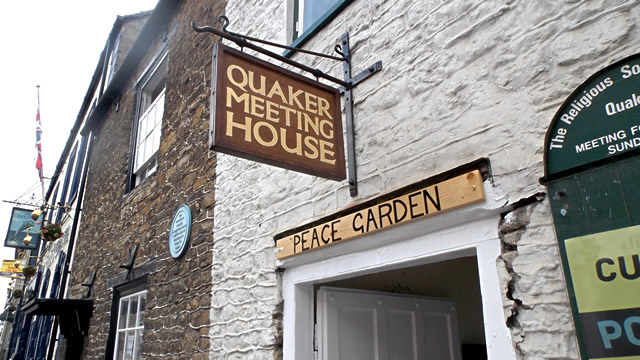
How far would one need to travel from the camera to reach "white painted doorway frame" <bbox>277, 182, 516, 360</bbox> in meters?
2.07

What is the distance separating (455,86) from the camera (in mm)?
2492

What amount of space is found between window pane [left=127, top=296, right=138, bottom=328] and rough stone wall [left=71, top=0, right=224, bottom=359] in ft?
1.79

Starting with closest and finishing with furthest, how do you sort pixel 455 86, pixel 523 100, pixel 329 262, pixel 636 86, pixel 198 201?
pixel 636 86
pixel 523 100
pixel 455 86
pixel 329 262
pixel 198 201

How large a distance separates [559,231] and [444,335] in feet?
7.97

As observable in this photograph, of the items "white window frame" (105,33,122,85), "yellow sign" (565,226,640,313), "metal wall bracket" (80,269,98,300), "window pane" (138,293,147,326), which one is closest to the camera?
"yellow sign" (565,226,640,313)

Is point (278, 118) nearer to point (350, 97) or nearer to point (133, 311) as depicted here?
point (350, 97)

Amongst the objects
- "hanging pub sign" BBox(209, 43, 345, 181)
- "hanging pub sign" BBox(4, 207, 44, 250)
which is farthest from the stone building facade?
"hanging pub sign" BBox(4, 207, 44, 250)

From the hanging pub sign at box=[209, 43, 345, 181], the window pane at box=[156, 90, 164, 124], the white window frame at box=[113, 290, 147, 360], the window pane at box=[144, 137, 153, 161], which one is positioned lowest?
the white window frame at box=[113, 290, 147, 360]

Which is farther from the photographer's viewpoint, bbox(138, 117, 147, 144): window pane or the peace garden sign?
bbox(138, 117, 147, 144): window pane

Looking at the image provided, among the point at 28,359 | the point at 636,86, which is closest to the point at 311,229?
the point at 636,86

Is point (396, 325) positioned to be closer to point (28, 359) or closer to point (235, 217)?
point (235, 217)

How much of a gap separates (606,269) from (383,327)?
2.13 metres

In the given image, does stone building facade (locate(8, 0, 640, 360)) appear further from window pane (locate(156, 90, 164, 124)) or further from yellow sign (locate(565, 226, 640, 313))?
window pane (locate(156, 90, 164, 124))

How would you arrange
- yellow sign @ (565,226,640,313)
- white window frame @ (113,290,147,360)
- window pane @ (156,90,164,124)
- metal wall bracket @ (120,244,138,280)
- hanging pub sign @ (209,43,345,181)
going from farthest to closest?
window pane @ (156,90,164,124), metal wall bracket @ (120,244,138,280), white window frame @ (113,290,147,360), hanging pub sign @ (209,43,345,181), yellow sign @ (565,226,640,313)
